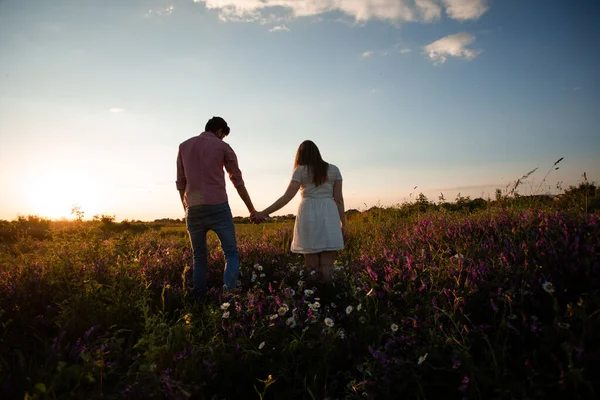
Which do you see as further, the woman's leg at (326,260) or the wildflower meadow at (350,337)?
the woman's leg at (326,260)

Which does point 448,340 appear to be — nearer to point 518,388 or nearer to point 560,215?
point 518,388

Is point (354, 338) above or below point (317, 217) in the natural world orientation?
below

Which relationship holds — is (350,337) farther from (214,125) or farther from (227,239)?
(214,125)

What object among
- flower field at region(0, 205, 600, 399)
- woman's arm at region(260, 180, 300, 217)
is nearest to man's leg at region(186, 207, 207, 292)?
flower field at region(0, 205, 600, 399)

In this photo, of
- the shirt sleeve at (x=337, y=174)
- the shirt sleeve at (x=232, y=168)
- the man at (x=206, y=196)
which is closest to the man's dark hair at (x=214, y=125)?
the man at (x=206, y=196)

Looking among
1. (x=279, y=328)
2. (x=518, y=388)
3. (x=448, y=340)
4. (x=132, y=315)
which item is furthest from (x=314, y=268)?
(x=518, y=388)

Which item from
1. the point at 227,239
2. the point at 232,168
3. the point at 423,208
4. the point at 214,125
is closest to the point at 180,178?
the point at 232,168

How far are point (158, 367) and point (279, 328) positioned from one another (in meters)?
1.00

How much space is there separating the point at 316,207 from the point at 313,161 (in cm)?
64

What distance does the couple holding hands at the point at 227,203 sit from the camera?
16.7ft

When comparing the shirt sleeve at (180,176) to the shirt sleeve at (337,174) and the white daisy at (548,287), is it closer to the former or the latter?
the shirt sleeve at (337,174)

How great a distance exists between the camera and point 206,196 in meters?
5.05

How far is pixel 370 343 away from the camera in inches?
114

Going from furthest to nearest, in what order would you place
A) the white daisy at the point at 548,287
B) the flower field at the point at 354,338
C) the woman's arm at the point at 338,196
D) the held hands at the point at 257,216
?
1. the held hands at the point at 257,216
2. the woman's arm at the point at 338,196
3. the white daisy at the point at 548,287
4. the flower field at the point at 354,338
